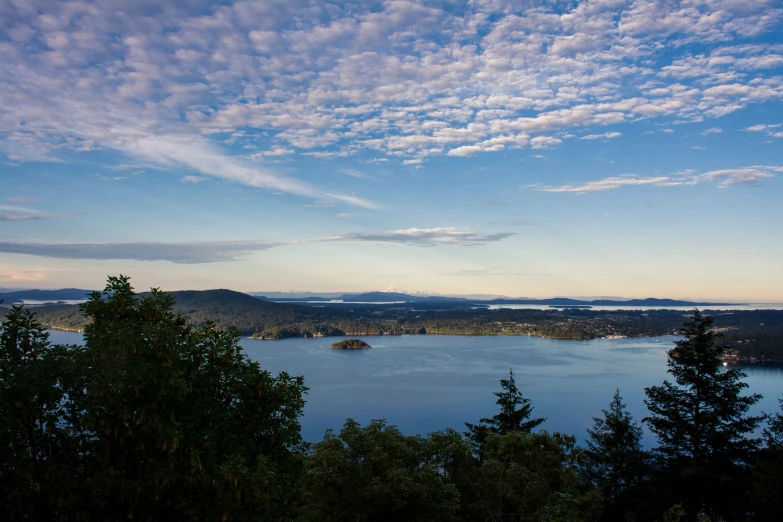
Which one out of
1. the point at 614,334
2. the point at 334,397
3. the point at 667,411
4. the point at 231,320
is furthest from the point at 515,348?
the point at 667,411

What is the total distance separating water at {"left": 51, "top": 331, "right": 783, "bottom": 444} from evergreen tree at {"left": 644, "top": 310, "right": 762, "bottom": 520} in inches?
1084

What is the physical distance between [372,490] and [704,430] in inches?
398

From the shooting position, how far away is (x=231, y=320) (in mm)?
135750

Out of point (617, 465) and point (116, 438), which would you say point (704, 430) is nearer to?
point (617, 465)

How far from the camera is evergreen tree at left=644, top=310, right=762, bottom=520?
12.8 metres

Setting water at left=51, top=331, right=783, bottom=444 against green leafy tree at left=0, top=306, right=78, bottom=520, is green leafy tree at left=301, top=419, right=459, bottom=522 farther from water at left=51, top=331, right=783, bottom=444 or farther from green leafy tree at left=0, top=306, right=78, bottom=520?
water at left=51, top=331, right=783, bottom=444

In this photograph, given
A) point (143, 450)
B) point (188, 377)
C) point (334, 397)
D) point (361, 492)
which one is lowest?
point (334, 397)

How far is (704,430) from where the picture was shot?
43.2 ft

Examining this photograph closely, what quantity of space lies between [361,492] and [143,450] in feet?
14.3

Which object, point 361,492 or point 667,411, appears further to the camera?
point 667,411

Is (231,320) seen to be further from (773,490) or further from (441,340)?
(773,490)

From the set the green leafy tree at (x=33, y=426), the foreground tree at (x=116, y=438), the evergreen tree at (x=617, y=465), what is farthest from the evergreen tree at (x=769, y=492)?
the green leafy tree at (x=33, y=426)

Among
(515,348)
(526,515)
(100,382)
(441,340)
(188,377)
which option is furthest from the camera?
(441,340)

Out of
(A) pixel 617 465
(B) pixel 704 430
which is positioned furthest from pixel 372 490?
(A) pixel 617 465
